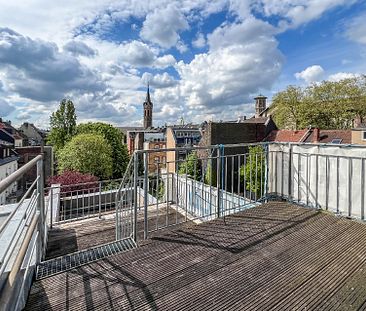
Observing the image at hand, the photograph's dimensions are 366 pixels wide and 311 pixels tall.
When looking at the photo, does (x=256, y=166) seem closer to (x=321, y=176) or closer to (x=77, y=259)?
(x=321, y=176)

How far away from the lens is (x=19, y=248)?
1794 mm

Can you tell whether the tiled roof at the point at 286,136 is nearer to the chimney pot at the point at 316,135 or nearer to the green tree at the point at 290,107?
the chimney pot at the point at 316,135

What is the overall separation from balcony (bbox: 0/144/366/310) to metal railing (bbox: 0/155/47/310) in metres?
0.07

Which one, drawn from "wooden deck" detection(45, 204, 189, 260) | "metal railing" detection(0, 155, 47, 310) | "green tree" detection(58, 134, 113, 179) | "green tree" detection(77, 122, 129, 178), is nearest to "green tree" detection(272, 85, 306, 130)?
"green tree" detection(77, 122, 129, 178)

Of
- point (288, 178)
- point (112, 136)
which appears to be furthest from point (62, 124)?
point (288, 178)

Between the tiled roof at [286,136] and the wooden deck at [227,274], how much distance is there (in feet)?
67.9

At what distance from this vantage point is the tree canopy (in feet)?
76.4

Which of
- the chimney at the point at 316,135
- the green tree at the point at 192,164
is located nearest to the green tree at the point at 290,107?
the chimney at the point at 316,135

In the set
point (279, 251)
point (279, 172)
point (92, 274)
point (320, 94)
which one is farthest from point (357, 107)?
point (92, 274)

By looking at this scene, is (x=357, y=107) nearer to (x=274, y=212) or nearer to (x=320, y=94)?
(x=320, y=94)

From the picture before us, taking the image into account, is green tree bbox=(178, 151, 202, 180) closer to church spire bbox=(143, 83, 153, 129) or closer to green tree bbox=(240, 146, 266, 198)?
green tree bbox=(240, 146, 266, 198)

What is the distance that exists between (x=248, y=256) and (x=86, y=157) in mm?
19760

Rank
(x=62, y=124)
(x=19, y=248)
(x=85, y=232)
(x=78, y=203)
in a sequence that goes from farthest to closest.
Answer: (x=62, y=124)
(x=78, y=203)
(x=85, y=232)
(x=19, y=248)

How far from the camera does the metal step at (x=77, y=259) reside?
7.85 ft
